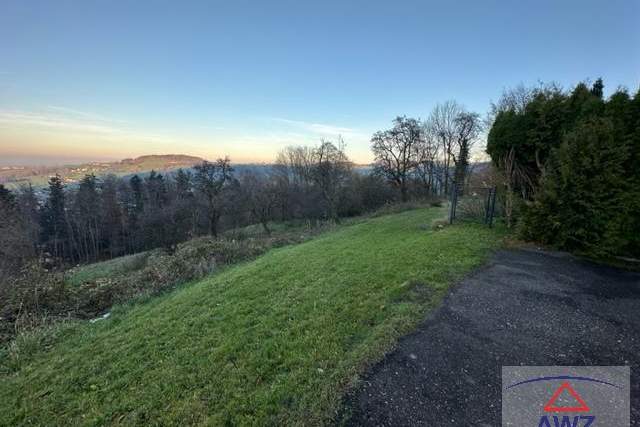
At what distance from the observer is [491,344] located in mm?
3418

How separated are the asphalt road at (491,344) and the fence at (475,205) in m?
4.88

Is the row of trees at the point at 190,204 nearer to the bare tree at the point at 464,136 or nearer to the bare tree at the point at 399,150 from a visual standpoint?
the bare tree at the point at 399,150

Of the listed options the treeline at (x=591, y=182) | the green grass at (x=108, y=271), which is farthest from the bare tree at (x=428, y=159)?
the green grass at (x=108, y=271)

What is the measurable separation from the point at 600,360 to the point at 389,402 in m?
2.59

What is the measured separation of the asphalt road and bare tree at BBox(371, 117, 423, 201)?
25695 mm

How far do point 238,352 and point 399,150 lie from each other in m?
30.2

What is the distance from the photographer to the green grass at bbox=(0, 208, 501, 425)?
110 inches

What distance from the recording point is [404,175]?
30.6m

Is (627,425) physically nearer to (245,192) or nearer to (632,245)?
(632,245)

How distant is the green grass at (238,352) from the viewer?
279 centimetres

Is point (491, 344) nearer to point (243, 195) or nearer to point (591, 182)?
point (591, 182)

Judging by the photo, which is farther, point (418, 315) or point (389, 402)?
point (418, 315)

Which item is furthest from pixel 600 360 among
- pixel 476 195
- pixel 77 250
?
pixel 77 250

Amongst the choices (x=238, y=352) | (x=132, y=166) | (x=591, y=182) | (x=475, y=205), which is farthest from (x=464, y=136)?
(x=132, y=166)
